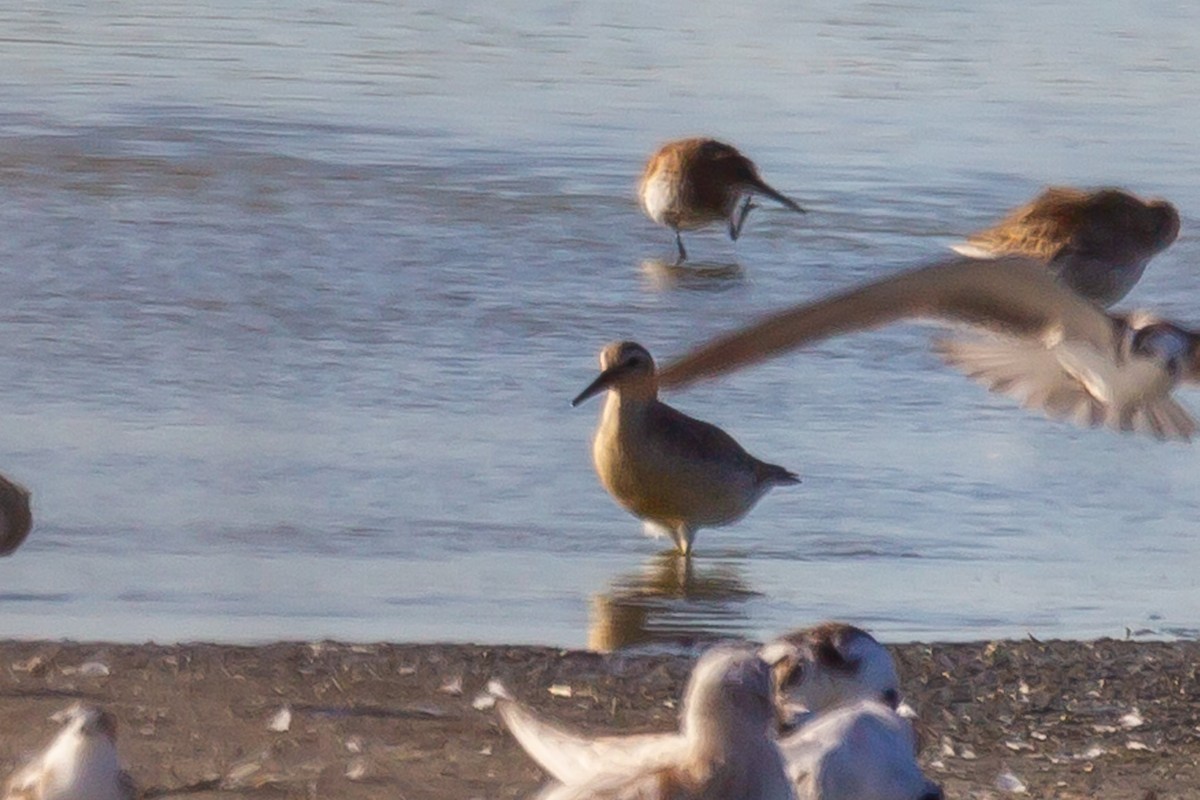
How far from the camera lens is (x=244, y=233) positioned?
12.6 meters

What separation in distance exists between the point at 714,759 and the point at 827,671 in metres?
1.39

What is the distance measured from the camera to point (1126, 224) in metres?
10.8

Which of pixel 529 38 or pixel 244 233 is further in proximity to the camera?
pixel 529 38

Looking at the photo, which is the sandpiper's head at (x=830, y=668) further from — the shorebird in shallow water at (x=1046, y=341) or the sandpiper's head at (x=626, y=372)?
the sandpiper's head at (x=626, y=372)

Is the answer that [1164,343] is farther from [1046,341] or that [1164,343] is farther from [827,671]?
[827,671]

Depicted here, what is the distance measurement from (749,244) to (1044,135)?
3459 millimetres

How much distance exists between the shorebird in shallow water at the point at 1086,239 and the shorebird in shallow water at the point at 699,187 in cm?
233

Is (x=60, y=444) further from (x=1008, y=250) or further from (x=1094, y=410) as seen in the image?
(x=1008, y=250)

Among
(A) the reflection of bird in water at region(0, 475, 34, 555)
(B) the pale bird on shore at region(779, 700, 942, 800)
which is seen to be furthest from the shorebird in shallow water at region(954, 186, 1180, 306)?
(B) the pale bird on shore at region(779, 700, 942, 800)

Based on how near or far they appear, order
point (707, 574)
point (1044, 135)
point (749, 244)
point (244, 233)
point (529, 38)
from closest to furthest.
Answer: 1. point (707, 574)
2. point (244, 233)
3. point (749, 244)
4. point (1044, 135)
5. point (529, 38)

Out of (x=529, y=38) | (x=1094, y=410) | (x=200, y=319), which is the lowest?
(x=529, y=38)

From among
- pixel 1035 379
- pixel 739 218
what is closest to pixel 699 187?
pixel 739 218

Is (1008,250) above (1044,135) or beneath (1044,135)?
above

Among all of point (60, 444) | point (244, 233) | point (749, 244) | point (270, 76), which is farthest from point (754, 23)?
point (60, 444)
